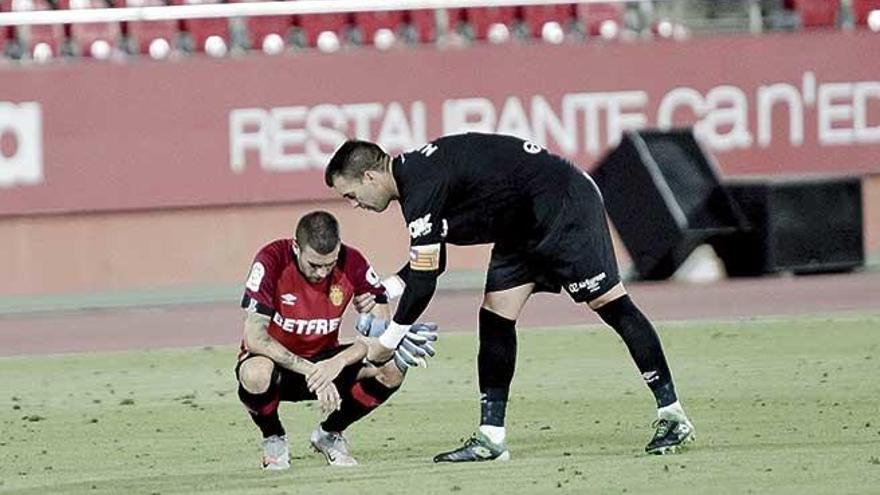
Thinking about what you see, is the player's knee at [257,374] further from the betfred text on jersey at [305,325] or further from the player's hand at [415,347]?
the player's hand at [415,347]

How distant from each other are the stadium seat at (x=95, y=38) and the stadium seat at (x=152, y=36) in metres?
0.15

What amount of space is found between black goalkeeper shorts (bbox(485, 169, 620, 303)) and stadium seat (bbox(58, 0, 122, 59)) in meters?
13.1

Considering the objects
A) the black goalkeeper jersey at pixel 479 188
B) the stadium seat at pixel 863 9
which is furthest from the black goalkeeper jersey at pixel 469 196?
the stadium seat at pixel 863 9

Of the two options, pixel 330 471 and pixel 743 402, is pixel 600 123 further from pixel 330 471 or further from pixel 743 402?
pixel 330 471

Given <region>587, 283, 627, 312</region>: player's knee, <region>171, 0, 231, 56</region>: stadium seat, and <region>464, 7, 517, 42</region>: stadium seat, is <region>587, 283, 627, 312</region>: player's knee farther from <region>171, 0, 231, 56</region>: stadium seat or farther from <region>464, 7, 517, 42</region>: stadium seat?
<region>464, 7, 517, 42</region>: stadium seat

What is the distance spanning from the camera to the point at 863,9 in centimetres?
2367

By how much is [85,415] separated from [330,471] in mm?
3229

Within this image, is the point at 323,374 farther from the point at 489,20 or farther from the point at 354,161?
the point at 489,20

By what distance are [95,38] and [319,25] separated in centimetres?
236

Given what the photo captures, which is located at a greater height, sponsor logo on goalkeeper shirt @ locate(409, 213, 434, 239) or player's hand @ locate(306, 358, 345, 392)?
sponsor logo on goalkeeper shirt @ locate(409, 213, 434, 239)

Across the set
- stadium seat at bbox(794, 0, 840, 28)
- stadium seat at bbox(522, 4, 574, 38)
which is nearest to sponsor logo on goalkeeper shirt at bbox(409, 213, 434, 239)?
stadium seat at bbox(522, 4, 574, 38)

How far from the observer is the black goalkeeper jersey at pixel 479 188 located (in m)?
9.13

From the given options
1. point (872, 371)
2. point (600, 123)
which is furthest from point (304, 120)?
point (872, 371)

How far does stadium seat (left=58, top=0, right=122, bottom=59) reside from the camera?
72.9 ft
